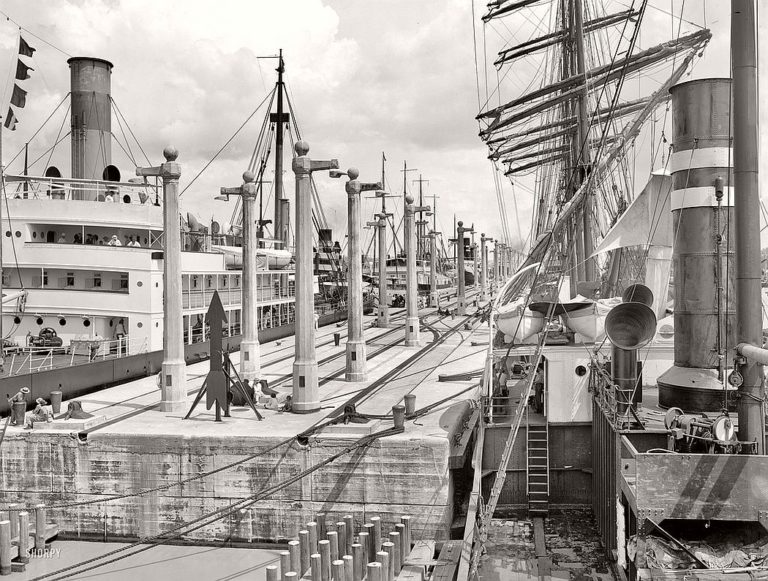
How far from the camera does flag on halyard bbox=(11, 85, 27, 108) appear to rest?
29953mm

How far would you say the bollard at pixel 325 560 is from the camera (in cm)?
1512

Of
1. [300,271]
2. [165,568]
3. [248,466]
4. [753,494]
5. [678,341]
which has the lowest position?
[165,568]

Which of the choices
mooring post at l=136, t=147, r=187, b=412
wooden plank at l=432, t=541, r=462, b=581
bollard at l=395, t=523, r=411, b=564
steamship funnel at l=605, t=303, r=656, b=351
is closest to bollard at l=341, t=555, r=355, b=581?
bollard at l=395, t=523, r=411, b=564

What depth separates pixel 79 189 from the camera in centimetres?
3356

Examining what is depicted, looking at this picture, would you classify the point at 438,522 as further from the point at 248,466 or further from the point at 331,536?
the point at 248,466

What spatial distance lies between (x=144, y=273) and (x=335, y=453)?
1545 cm

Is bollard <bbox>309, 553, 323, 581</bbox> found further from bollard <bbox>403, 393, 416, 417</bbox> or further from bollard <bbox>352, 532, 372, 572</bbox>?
bollard <bbox>403, 393, 416, 417</bbox>

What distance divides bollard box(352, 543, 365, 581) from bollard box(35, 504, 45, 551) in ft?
25.5

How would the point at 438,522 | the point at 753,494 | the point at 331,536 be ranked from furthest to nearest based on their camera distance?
the point at 438,522 → the point at 331,536 → the point at 753,494

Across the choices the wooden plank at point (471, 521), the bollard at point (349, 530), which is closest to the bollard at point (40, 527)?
the bollard at point (349, 530)

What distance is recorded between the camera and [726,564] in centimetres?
1036

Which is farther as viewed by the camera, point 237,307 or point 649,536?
point 237,307

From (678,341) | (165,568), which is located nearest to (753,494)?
(678,341)

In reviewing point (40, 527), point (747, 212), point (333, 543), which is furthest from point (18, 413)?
point (747, 212)
